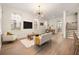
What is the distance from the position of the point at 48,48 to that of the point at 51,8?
856 millimetres

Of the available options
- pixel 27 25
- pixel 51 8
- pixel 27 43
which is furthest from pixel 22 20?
pixel 51 8

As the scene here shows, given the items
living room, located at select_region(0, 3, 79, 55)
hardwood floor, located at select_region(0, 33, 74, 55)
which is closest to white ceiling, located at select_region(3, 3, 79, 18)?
living room, located at select_region(0, 3, 79, 55)

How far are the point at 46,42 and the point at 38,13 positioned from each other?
2.11 ft

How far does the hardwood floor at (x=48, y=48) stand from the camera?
7.55 feet

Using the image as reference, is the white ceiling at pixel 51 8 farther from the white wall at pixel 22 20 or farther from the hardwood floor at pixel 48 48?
the hardwood floor at pixel 48 48

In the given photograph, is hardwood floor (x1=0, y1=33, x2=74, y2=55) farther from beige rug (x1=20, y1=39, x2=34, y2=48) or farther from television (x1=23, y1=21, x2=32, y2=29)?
television (x1=23, y1=21, x2=32, y2=29)

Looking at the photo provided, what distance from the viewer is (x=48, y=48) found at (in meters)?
2.35

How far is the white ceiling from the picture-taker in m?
2.30

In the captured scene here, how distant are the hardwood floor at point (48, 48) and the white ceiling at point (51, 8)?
1.54ft

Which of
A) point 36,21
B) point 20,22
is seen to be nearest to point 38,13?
point 36,21

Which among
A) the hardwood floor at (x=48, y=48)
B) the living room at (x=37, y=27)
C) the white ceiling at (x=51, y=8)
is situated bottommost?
the hardwood floor at (x=48, y=48)

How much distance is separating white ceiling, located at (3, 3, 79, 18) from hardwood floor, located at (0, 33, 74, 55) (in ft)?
1.54

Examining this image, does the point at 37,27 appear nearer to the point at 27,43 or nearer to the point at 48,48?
the point at 27,43

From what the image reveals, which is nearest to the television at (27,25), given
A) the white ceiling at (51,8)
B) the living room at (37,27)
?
the living room at (37,27)
